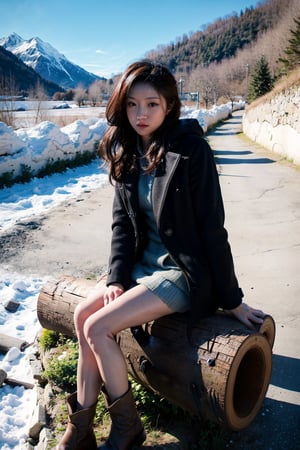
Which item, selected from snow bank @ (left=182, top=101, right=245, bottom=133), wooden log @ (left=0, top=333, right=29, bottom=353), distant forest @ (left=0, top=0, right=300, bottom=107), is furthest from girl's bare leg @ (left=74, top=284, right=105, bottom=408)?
distant forest @ (left=0, top=0, right=300, bottom=107)

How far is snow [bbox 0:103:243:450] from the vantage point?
2.54 metres

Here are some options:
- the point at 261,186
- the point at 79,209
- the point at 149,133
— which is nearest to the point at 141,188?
the point at 149,133

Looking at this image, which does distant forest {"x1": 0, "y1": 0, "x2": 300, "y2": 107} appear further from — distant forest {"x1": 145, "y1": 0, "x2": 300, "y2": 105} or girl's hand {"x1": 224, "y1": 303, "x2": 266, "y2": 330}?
girl's hand {"x1": 224, "y1": 303, "x2": 266, "y2": 330}

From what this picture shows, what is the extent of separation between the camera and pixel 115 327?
189cm

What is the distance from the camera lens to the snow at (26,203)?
254 cm

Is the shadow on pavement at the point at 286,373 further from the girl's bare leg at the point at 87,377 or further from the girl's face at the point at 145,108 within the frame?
the girl's face at the point at 145,108

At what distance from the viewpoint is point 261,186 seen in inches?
328

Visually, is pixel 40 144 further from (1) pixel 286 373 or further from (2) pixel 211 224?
(2) pixel 211 224

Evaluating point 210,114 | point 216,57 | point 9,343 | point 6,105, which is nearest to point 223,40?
point 216,57

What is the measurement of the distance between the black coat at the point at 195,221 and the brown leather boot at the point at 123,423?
0.47 meters

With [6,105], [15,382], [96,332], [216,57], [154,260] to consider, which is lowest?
[15,382]

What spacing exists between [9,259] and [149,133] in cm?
301

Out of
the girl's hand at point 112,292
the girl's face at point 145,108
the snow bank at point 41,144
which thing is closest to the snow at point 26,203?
the snow bank at point 41,144

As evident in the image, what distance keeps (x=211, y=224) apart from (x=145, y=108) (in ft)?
2.16
